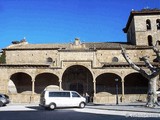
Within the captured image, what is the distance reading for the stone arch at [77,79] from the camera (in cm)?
3381

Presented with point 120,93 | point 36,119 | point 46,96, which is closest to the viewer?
point 36,119

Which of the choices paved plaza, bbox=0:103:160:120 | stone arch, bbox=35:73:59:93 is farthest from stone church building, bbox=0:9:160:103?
paved plaza, bbox=0:103:160:120

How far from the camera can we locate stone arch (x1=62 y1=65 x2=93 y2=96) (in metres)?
33.8

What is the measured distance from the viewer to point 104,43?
38.7 meters

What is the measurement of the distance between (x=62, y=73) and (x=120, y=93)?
8.65 metres

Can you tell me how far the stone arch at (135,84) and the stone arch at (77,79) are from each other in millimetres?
5106

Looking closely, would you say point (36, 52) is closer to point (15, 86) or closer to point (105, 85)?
point (15, 86)

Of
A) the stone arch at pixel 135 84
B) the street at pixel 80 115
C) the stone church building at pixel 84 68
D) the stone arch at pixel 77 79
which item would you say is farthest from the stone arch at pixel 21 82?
the street at pixel 80 115

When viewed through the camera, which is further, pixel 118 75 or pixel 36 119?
pixel 118 75

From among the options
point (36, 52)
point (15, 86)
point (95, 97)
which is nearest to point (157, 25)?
point (95, 97)

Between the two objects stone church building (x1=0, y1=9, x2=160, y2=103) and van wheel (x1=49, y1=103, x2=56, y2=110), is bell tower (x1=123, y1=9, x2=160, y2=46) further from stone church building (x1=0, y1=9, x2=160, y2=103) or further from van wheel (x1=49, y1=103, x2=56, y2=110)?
van wheel (x1=49, y1=103, x2=56, y2=110)

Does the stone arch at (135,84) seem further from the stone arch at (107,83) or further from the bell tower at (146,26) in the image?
the bell tower at (146,26)

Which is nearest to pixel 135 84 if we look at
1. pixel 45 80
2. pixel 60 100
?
pixel 45 80

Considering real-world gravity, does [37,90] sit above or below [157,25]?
below
